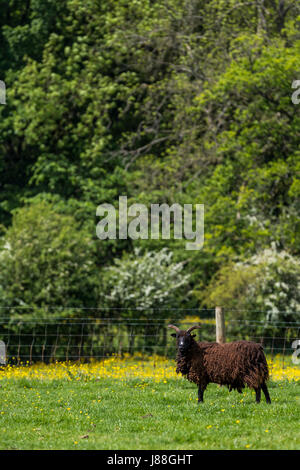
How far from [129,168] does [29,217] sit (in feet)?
27.6

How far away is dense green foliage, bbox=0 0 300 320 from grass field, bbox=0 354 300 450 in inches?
295

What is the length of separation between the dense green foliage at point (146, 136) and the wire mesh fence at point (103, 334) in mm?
613

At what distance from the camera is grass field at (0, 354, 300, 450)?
9023 millimetres

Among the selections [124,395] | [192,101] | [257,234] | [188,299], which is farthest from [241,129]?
[124,395]

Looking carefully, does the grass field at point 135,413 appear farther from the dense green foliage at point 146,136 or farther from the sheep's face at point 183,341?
the dense green foliage at point 146,136

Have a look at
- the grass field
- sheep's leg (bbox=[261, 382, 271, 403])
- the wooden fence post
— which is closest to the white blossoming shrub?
the grass field

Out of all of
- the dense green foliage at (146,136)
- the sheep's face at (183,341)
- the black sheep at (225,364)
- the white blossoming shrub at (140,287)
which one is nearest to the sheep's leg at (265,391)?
the black sheep at (225,364)

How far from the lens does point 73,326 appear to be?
21234 mm

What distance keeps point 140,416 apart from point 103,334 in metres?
11.0

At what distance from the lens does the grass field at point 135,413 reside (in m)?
Result: 9.02

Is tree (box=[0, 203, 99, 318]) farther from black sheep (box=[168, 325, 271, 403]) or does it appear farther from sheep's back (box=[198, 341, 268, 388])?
sheep's back (box=[198, 341, 268, 388])

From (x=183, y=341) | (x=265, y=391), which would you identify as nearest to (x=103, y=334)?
(x=183, y=341)

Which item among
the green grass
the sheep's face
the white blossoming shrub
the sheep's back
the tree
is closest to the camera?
the green grass

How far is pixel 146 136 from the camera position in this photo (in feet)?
98.8
